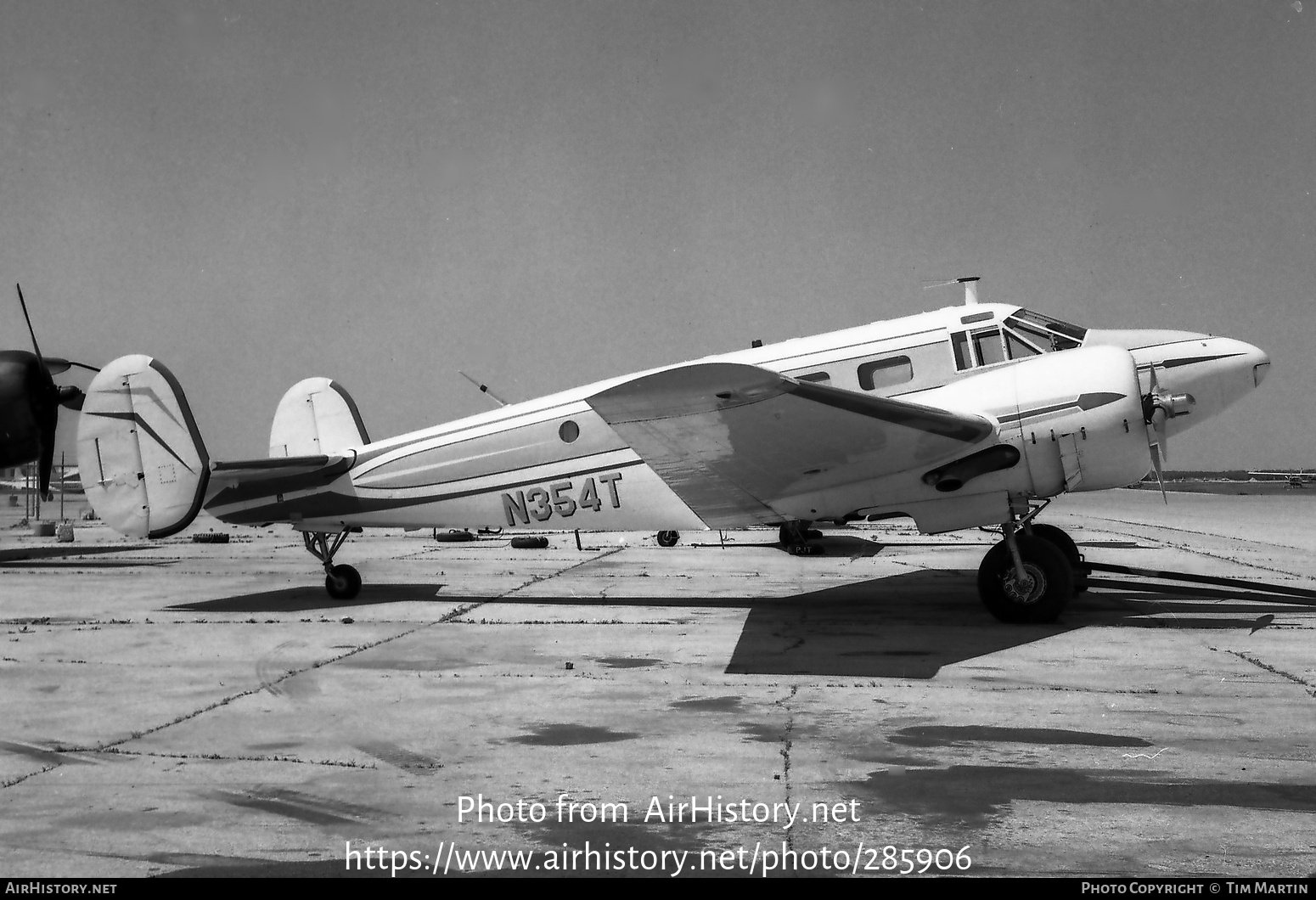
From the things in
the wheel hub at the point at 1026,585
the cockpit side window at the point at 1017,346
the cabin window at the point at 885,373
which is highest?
the cockpit side window at the point at 1017,346

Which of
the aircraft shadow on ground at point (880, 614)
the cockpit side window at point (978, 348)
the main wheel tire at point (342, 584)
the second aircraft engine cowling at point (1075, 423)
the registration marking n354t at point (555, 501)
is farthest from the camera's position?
the main wheel tire at point (342, 584)

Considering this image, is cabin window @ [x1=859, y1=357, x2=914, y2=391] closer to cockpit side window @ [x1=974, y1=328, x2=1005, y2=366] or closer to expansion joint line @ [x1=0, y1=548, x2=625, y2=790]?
cockpit side window @ [x1=974, y1=328, x2=1005, y2=366]

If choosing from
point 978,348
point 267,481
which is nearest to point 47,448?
point 267,481

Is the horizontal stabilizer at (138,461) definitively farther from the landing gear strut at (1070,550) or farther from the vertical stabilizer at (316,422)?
the landing gear strut at (1070,550)

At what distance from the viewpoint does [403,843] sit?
13.1 ft

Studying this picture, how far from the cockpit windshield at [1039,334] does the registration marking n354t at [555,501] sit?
5.01 m

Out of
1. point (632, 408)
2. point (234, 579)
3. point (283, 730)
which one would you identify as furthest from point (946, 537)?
point (283, 730)

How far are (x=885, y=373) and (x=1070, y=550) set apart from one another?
13.6 feet

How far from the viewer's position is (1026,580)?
1001 centimetres

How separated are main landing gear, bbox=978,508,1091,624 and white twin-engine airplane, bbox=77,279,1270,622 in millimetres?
21

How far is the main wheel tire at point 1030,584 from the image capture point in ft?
32.5

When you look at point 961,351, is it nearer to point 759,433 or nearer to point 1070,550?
point 759,433

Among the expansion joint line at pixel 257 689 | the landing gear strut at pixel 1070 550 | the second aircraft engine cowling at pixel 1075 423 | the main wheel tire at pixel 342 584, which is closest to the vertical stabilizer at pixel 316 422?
the main wheel tire at pixel 342 584

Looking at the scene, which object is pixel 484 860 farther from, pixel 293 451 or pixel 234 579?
pixel 234 579
